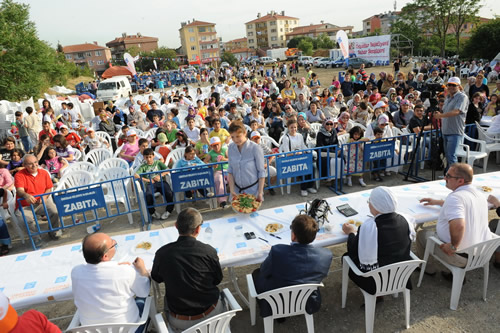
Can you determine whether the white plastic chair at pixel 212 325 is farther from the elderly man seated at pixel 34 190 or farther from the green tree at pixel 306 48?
the green tree at pixel 306 48

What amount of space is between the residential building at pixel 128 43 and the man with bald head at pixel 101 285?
10408cm

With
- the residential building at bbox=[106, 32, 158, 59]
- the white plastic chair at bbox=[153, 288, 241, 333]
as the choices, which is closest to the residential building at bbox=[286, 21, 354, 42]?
the residential building at bbox=[106, 32, 158, 59]

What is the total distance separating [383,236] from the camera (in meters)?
2.78

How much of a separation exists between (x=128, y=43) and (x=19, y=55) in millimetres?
79391

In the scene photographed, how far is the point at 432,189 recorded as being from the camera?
164 inches

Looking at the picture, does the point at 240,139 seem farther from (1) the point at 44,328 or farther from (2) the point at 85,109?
(2) the point at 85,109

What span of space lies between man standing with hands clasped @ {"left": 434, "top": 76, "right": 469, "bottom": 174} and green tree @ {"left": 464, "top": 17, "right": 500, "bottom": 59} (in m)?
34.5

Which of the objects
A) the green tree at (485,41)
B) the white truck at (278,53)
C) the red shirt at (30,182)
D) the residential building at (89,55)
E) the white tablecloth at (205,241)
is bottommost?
the white tablecloth at (205,241)

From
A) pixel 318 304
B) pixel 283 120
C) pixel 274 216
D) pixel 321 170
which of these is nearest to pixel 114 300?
pixel 318 304

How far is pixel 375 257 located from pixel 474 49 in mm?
40754

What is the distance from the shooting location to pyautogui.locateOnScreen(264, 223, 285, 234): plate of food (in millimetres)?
3430

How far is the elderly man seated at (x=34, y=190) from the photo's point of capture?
4.98 meters

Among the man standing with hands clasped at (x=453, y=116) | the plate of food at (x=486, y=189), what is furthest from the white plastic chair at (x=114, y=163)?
the man standing with hands clasped at (x=453, y=116)

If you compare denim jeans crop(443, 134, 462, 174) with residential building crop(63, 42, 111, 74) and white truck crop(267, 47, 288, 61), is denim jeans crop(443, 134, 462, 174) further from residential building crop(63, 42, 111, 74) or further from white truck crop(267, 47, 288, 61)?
residential building crop(63, 42, 111, 74)
